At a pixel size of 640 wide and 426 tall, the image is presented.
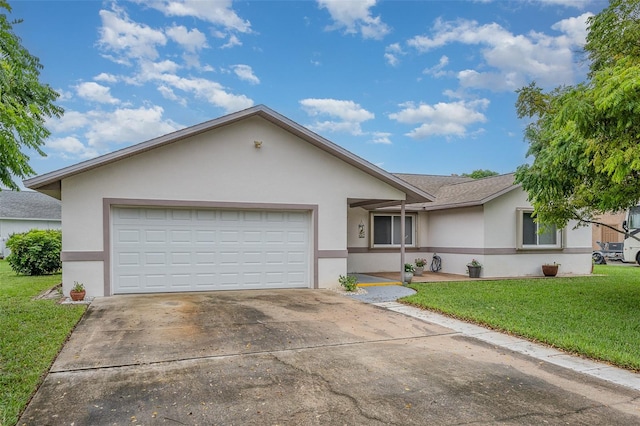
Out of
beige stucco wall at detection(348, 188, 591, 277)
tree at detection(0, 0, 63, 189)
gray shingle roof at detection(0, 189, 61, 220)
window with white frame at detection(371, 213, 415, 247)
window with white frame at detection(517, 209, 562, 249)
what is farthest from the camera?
gray shingle roof at detection(0, 189, 61, 220)

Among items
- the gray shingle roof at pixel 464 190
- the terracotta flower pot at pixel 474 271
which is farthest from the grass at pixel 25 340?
the gray shingle roof at pixel 464 190

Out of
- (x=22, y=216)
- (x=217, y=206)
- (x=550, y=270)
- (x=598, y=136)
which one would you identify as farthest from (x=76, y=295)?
(x=22, y=216)

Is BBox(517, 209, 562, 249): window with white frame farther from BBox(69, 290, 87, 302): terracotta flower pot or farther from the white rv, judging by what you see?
BBox(69, 290, 87, 302): terracotta flower pot

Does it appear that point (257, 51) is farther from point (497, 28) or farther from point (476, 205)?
point (476, 205)

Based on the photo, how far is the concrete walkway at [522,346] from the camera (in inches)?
199

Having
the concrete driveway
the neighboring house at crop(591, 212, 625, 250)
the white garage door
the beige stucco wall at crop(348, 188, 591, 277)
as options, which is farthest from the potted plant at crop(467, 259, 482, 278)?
the neighboring house at crop(591, 212, 625, 250)

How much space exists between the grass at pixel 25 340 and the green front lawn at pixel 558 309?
675 cm

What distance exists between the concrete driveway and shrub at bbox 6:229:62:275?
10438 mm

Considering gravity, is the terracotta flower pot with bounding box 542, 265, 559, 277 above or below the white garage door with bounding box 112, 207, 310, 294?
below

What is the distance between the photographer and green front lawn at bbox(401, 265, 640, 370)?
6.27 metres

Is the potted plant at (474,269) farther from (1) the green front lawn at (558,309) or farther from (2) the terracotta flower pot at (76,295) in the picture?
(2) the terracotta flower pot at (76,295)

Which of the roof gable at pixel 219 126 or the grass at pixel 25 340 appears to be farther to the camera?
the roof gable at pixel 219 126

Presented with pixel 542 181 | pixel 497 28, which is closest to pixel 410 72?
pixel 497 28

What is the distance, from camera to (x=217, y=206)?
10.8m
